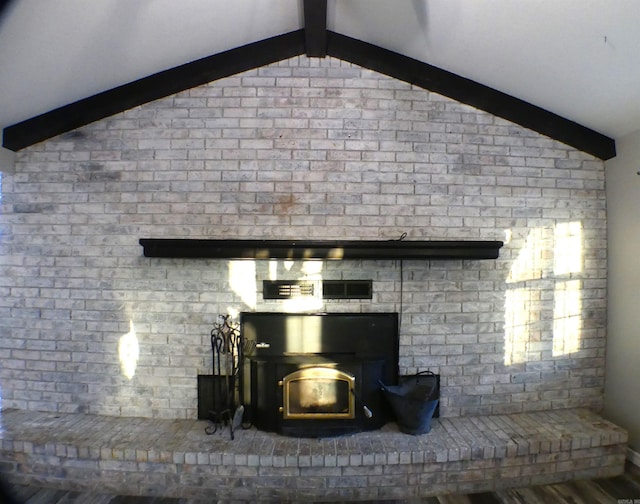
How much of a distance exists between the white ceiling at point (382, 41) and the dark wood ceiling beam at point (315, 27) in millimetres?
91

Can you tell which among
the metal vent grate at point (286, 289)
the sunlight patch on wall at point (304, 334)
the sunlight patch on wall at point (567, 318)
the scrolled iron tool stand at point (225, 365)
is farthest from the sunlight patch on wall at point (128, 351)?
the sunlight patch on wall at point (567, 318)

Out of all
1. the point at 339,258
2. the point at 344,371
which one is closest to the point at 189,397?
the point at 344,371

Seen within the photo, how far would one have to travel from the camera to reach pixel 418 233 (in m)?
2.48

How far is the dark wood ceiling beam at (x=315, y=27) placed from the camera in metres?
2.07

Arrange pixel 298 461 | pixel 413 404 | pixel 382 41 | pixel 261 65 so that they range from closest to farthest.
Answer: pixel 298 461
pixel 413 404
pixel 382 41
pixel 261 65

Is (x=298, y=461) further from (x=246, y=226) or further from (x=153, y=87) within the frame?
(x=153, y=87)

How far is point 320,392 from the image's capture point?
A: 227 centimetres

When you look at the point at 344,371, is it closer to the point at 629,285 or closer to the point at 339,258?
the point at 339,258

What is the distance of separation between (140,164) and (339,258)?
169cm

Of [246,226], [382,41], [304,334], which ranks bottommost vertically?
[304,334]

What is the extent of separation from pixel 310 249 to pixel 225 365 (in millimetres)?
1069

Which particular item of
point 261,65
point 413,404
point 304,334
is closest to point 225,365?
point 304,334

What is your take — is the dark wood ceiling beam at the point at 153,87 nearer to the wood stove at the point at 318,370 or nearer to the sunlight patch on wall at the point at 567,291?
the wood stove at the point at 318,370

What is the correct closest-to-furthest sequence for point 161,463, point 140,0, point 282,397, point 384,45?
1. point 140,0
2. point 161,463
3. point 282,397
4. point 384,45
